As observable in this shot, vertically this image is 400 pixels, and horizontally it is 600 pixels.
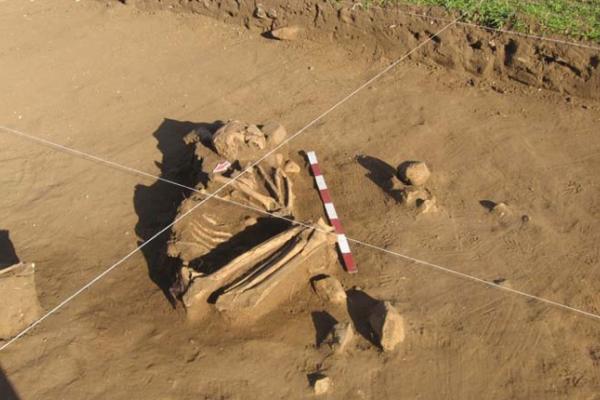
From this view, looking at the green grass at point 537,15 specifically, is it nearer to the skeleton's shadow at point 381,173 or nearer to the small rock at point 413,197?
the skeleton's shadow at point 381,173

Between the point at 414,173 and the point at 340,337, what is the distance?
6.94ft

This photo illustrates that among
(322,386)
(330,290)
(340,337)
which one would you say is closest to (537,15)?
(330,290)

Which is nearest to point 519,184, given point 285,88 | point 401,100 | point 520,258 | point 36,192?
point 520,258

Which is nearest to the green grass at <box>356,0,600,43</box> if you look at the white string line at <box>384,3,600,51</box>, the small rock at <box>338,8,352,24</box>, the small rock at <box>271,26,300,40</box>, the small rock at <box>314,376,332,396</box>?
the white string line at <box>384,3,600,51</box>

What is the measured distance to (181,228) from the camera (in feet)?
16.6

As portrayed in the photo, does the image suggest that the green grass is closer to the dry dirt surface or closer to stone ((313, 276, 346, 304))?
the dry dirt surface

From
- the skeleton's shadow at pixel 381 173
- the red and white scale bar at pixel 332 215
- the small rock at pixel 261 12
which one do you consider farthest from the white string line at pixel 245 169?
the small rock at pixel 261 12

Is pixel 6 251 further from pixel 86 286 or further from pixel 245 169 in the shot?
pixel 245 169

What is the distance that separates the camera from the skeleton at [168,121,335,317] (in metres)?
4.52

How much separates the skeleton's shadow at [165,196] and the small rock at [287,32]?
2.35 metres

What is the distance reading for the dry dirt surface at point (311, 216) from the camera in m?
4.38

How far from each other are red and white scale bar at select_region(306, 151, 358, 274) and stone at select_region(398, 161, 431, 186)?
2.76 feet

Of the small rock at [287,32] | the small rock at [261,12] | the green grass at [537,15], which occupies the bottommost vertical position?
the small rock at [287,32]

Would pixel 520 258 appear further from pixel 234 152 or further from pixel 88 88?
pixel 88 88
